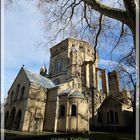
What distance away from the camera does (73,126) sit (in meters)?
23.0

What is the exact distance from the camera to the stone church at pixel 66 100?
2411 cm

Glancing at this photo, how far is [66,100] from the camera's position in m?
25.0

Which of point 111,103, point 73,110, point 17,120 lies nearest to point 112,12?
point 73,110

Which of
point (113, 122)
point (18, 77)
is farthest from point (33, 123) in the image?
point (113, 122)

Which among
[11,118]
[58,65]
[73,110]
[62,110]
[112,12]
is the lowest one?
[11,118]

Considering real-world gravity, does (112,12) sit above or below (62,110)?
above

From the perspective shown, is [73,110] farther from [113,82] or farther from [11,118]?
[113,82]

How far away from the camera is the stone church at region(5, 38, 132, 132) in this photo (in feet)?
79.1

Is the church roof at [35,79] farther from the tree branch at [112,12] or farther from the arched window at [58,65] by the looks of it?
the tree branch at [112,12]

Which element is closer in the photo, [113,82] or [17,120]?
[17,120]

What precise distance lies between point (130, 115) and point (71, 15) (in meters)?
31.8

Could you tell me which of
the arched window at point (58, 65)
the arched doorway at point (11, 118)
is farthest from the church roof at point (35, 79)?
the arched window at point (58, 65)

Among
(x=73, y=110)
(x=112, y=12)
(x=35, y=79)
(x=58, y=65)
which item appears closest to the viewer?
(x=112, y=12)

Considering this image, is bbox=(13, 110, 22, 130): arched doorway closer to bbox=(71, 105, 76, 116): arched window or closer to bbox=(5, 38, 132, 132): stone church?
bbox=(5, 38, 132, 132): stone church
